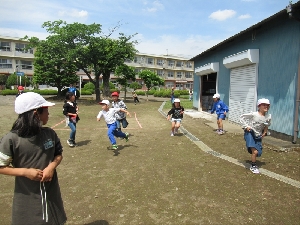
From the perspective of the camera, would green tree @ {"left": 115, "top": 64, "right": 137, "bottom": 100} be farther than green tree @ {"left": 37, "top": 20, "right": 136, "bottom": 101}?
Yes

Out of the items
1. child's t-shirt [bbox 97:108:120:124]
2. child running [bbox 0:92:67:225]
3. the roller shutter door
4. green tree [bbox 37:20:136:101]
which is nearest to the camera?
child running [bbox 0:92:67:225]

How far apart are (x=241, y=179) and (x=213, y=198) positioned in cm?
120

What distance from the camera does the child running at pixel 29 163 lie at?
2.09 m

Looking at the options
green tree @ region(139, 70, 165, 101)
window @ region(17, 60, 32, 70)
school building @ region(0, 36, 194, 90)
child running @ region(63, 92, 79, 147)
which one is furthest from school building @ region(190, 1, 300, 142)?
window @ region(17, 60, 32, 70)

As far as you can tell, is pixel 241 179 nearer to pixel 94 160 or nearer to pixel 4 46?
pixel 94 160

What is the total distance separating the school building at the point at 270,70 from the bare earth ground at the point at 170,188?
195 centimetres

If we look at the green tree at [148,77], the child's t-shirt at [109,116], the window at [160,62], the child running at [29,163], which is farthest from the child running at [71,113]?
the window at [160,62]

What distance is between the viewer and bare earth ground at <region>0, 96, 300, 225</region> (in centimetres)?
364

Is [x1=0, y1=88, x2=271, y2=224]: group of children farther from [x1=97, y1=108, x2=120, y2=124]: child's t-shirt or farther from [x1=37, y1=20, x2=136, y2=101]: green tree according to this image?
[x1=37, y1=20, x2=136, y2=101]: green tree

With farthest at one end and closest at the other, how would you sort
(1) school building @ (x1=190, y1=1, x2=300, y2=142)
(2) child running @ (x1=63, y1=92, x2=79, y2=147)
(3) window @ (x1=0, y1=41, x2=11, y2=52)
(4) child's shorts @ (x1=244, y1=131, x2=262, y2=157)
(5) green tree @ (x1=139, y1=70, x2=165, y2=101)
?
(3) window @ (x1=0, y1=41, x2=11, y2=52) → (5) green tree @ (x1=139, y1=70, x2=165, y2=101) → (1) school building @ (x1=190, y1=1, x2=300, y2=142) → (2) child running @ (x1=63, y1=92, x2=79, y2=147) → (4) child's shorts @ (x1=244, y1=131, x2=262, y2=157)

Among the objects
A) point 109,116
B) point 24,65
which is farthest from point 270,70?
point 24,65

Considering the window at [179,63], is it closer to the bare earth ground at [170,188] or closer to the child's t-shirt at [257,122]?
the bare earth ground at [170,188]

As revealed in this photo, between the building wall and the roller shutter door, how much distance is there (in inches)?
20.7

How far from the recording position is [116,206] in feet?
A: 12.8
